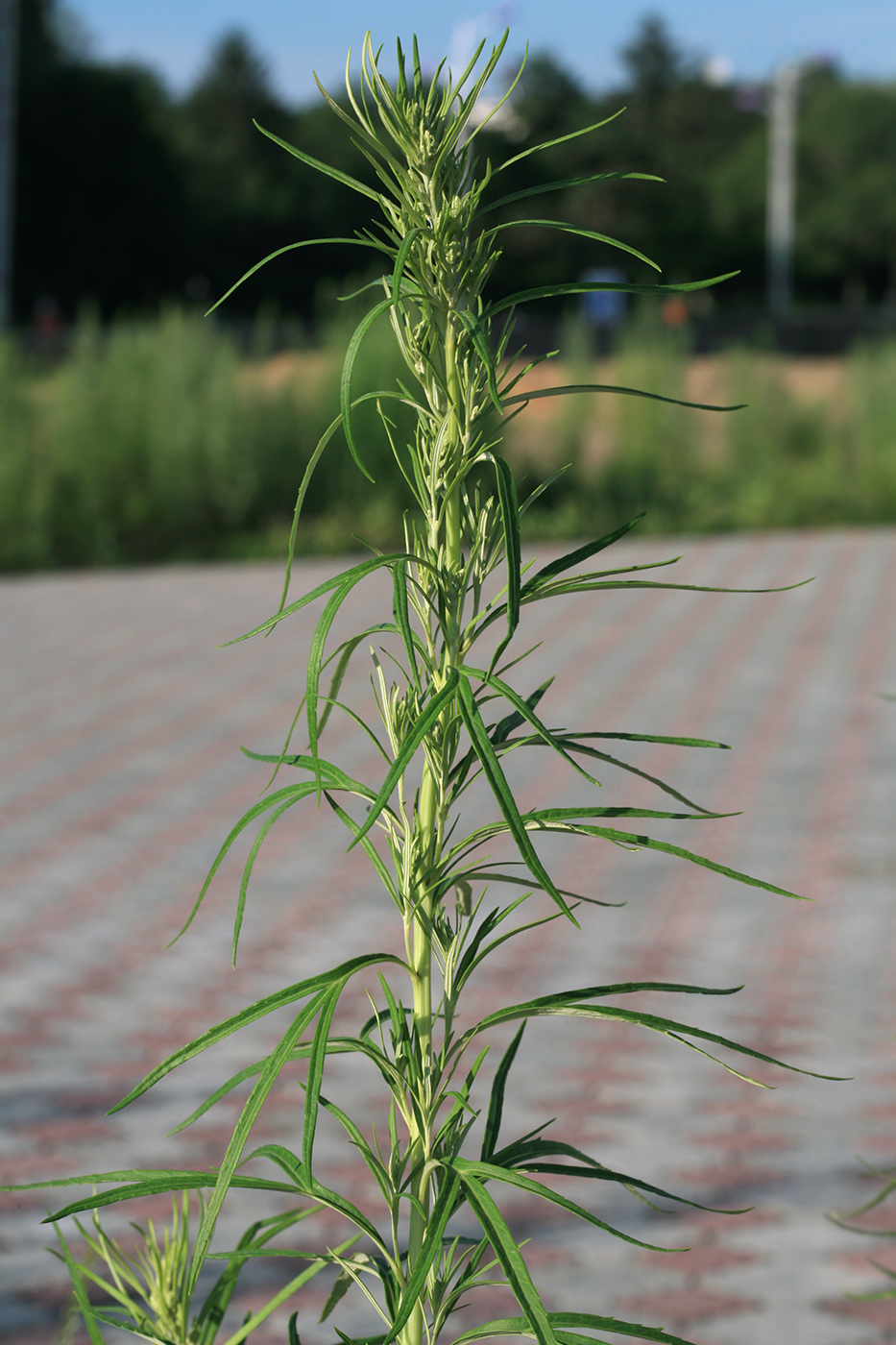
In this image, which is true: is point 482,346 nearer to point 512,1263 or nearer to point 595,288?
point 595,288

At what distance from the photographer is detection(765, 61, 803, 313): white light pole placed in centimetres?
Result: 3873

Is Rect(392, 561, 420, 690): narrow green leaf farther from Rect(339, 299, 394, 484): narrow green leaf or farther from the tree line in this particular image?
the tree line

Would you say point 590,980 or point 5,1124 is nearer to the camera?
point 5,1124

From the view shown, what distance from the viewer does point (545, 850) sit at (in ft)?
18.2

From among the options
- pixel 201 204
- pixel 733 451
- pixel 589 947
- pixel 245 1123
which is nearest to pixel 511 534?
pixel 245 1123

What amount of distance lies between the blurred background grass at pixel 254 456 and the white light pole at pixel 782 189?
19079mm

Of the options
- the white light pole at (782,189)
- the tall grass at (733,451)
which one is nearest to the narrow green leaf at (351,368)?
the tall grass at (733,451)

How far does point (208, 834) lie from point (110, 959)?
138 cm

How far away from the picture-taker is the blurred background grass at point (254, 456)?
1335 centimetres

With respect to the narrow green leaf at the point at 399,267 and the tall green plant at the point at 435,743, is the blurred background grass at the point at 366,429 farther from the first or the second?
the narrow green leaf at the point at 399,267

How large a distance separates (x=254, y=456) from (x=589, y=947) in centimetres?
981

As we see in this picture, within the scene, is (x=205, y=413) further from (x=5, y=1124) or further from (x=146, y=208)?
(x=146, y=208)

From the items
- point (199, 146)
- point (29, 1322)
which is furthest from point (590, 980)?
point (199, 146)

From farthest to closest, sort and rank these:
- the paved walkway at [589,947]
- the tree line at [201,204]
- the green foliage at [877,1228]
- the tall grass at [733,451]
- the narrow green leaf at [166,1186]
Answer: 1. the tree line at [201,204]
2. the tall grass at [733,451]
3. the paved walkway at [589,947]
4. the green foliage at [877,1228]
5. the narrow green leaf at [166,1186]
